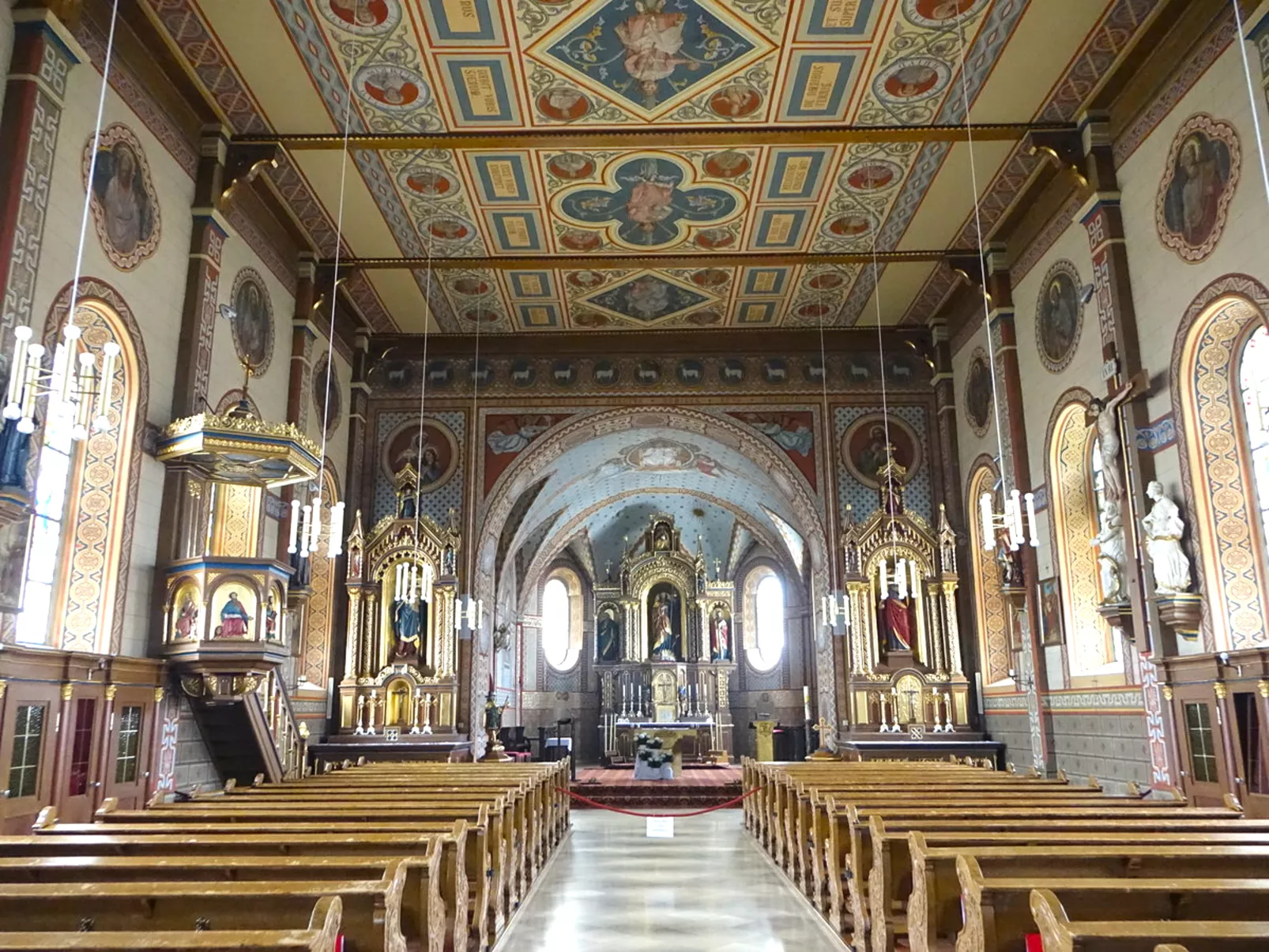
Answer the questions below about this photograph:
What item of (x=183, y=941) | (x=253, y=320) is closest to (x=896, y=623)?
(x=253, y=320)

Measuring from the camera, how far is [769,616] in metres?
33.5

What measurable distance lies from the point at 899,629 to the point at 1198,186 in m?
10.4

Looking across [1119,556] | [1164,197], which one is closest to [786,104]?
[1164,197]

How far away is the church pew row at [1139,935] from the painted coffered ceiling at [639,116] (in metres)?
Result: 9.95

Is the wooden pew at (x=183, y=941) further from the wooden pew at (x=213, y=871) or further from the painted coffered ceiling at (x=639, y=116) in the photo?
the painted coffered ceiling at (x=639, y=116)

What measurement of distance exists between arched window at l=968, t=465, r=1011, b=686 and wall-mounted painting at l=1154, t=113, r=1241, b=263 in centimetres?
682

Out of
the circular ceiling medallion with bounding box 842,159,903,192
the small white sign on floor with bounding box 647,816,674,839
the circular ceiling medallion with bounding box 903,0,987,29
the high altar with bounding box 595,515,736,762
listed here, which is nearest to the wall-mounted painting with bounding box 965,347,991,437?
the circular ceiling medallion with bounding box 842,159,903,192

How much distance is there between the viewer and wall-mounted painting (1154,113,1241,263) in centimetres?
1009

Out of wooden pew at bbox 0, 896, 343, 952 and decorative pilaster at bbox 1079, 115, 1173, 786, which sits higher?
decorative pilaster at bbox 1079, 115, 1173, 786

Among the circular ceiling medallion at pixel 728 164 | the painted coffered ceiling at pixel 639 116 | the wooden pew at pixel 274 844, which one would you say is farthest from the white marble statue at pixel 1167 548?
the wooden pew at pixel 274 844

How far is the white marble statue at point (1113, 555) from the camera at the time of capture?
1178 cm

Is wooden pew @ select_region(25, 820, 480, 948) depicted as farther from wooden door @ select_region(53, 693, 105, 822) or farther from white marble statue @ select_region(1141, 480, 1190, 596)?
white marble statue @ select_region(1141, 480, 1190, 596)

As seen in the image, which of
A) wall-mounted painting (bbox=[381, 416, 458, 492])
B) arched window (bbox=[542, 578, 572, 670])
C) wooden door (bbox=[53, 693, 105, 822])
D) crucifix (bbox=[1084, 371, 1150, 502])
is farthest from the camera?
arched window (bbox=[542, 578, 572, 670])

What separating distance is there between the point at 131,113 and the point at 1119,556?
12490 mm
